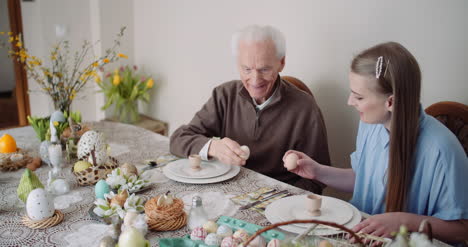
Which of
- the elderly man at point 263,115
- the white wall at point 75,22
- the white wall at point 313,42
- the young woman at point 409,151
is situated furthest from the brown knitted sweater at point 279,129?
the white wall at point 75,22

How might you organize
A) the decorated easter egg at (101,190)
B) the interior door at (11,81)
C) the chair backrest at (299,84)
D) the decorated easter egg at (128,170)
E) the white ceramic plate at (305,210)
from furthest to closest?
the interior door at (11,81) < the chair backrest at (299,84) < the decorated easter egg at (128,170) < the decorated easter egg at (101,190) < the white ceramic plate at (305,210)

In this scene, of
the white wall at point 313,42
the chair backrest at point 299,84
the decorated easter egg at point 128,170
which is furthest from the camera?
the chair backrest at point 299,84

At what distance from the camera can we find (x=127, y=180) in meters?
1.49

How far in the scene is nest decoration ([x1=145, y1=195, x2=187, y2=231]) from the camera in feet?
4.03

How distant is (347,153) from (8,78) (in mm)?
4060

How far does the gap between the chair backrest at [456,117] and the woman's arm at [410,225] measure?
480 millimetres

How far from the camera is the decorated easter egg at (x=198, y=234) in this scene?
1142 mm

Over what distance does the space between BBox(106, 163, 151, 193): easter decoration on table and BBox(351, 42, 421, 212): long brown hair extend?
2.81 feet

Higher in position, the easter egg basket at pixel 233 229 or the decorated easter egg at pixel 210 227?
the decorated easter egg at pixel 210 227

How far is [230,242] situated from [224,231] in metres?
0.07

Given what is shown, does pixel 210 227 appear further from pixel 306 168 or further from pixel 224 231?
pixel 306 168

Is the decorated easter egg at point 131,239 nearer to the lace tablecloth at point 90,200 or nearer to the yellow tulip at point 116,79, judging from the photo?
the lace tablecloth at point 90,200

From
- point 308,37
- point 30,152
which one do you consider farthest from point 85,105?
point 308,37

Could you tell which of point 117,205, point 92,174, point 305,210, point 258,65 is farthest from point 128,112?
point 305,210
